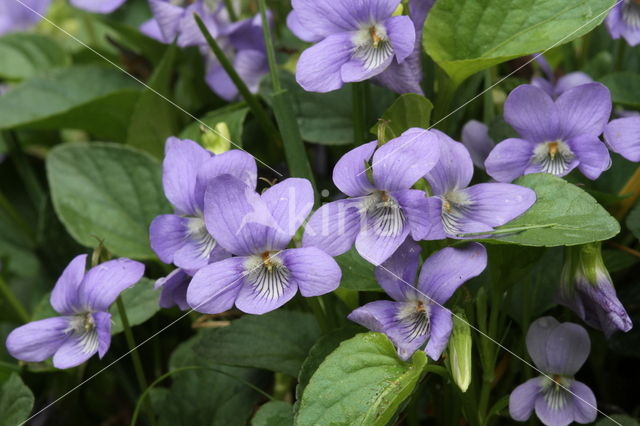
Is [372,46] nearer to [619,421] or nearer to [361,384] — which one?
[361,384]

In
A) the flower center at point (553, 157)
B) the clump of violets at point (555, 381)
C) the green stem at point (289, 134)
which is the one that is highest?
the green stem at point (289, 134)

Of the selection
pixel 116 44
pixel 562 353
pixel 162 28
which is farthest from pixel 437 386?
Answer: pixel 116 44

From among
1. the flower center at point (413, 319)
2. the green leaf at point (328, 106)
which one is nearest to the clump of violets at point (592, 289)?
the flower center at point (413, 319)

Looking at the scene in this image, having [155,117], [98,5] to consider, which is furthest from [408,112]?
[98,5]

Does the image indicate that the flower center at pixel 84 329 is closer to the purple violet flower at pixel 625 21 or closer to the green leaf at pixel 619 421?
the green leaf at pixel 619 421

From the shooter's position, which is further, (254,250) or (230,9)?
(230,9)

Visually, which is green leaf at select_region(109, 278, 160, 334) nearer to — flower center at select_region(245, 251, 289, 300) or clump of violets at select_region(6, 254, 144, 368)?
clump of violets at select_region(6, 254, 144, 368)
